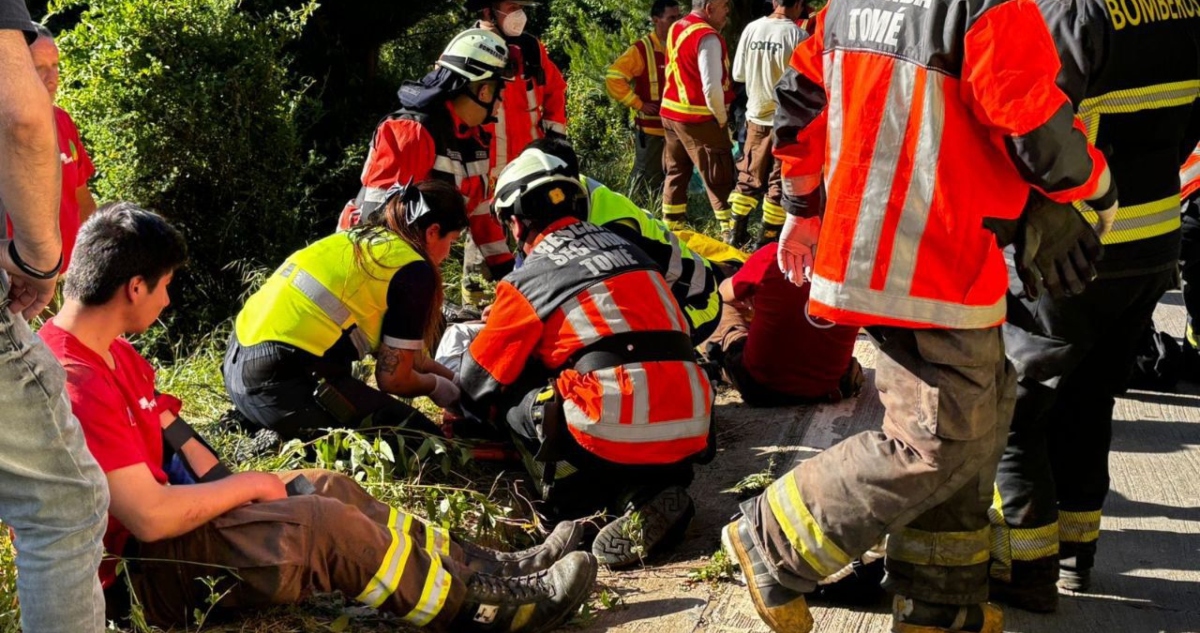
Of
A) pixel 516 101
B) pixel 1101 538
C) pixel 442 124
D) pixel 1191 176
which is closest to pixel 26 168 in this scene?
pixel 1101 538

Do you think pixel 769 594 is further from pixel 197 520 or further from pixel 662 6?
pixel 662 6

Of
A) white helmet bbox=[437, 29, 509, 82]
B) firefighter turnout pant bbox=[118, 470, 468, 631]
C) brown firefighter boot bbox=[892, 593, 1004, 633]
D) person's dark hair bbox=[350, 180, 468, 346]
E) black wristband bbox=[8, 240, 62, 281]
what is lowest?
brown firefighter boot bbox=[892, 593, 1004, 633]

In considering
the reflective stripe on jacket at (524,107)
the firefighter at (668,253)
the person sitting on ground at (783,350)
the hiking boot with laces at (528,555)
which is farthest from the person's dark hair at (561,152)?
the hiking boot with laces at (528,555)

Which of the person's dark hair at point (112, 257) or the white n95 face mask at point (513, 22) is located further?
the white n95 face mask at point (513, 22)

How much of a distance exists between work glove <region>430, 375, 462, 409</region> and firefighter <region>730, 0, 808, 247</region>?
422 centimetres

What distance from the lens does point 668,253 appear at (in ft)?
19.5

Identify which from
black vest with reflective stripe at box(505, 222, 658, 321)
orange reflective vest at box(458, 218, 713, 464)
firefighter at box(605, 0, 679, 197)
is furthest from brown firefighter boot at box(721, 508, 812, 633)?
firefighter at box(605, 0, 679, 197)

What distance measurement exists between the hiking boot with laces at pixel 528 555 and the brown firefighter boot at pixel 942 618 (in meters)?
1.15

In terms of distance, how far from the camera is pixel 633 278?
4598 mm

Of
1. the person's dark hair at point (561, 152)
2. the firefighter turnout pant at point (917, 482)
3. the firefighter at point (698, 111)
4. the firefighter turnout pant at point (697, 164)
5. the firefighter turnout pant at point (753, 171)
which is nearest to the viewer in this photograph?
the firefighter turnout pant at point (917, 482)

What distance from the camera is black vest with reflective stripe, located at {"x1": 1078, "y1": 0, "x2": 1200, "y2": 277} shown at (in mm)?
3701

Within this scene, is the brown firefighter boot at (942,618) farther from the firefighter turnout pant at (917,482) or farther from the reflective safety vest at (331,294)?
the reflective safety vest at (331,294)

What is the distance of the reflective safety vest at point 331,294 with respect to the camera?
486cm

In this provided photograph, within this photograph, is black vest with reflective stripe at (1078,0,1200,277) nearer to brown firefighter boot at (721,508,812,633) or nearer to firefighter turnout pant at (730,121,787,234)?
brown firefighter boot at (721,508,812,633)
